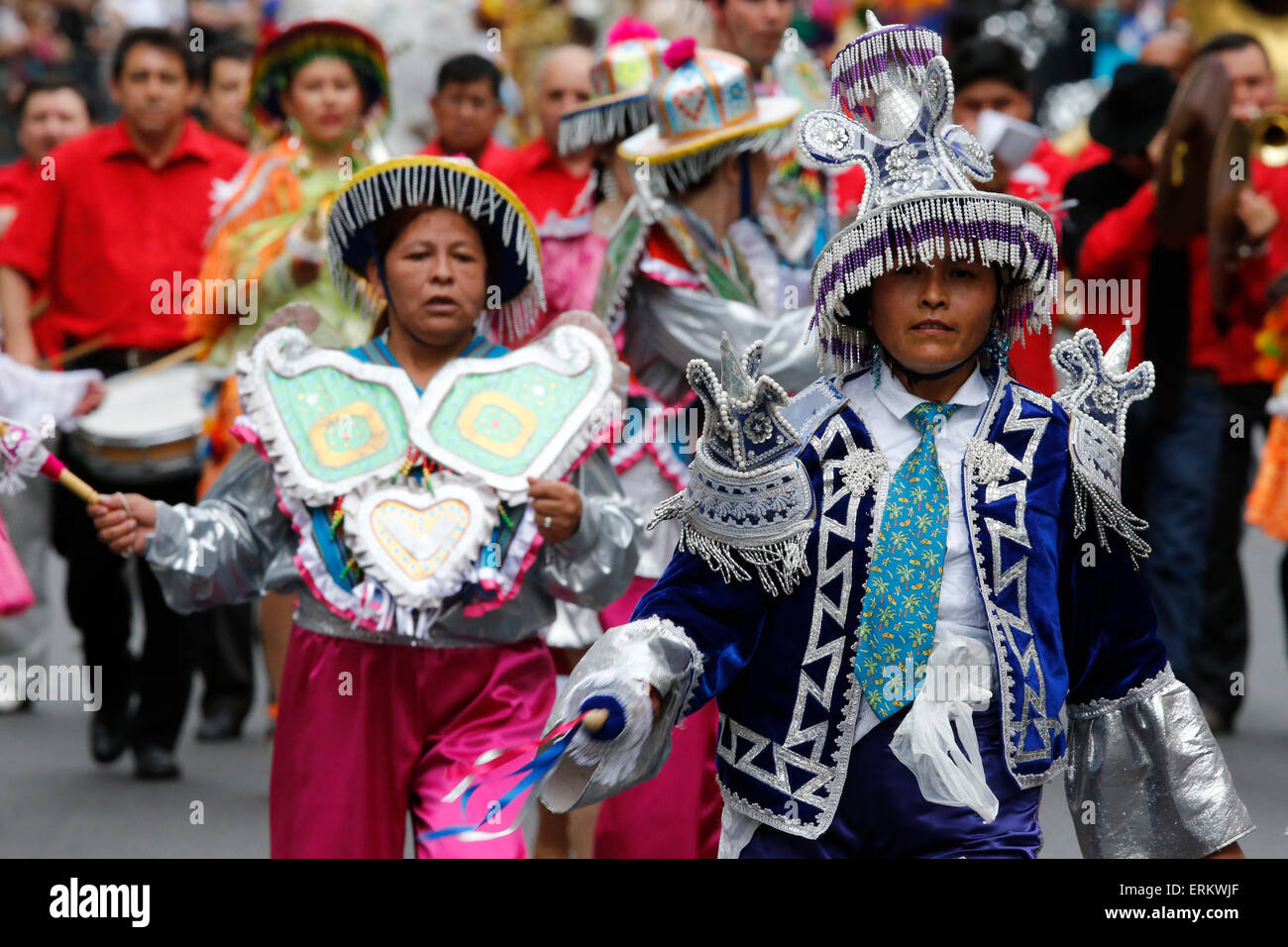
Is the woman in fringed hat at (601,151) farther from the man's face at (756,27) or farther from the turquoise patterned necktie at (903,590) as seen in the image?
the turquoise patterned necktie at (903,590)

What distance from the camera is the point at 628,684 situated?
329cm

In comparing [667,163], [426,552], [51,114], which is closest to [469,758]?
[426,552]

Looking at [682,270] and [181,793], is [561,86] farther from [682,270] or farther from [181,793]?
[682,270]

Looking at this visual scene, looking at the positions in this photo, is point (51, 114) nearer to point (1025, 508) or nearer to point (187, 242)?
point (187, 242)

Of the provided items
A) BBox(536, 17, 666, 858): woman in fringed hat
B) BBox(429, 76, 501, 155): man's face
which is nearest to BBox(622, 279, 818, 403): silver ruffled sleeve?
BBox(536, 17, 666, 858): woman in fringed hat

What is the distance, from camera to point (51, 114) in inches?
390

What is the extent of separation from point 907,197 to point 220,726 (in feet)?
18.2

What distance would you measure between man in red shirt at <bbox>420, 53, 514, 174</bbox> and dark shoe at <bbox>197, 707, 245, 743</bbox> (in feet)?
7.91

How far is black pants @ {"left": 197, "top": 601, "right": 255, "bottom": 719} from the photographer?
844 cm

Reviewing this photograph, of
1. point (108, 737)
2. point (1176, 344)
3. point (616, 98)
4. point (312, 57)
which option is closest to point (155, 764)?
point (108, 737)

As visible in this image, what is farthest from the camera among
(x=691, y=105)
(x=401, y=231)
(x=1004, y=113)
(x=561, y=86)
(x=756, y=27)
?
(x=561, y=86)

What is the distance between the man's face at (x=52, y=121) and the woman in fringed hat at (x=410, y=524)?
5.50 meters

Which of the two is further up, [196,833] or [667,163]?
[667,163]

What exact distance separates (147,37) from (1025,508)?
5557mm
